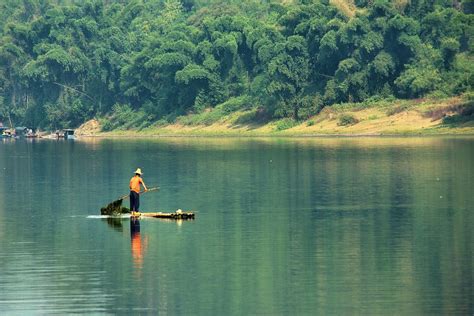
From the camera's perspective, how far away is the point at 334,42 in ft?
449

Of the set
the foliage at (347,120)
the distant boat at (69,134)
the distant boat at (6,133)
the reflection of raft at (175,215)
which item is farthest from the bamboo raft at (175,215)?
the distant boat at (6,133)

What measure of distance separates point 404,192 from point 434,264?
73.9 feet

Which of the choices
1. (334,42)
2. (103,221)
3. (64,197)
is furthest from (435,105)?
(103,221)

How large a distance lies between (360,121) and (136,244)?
91.6 meters

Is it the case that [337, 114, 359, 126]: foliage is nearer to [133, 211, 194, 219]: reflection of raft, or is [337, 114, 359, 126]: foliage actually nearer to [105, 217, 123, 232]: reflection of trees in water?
[105, 217, 123, 232]: reflection of trees in water

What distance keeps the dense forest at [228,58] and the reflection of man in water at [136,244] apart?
86487 millimetres

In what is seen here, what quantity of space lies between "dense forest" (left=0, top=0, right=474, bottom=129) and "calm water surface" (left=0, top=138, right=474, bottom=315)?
59.2 meters

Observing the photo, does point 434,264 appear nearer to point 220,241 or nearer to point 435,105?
point 220,241

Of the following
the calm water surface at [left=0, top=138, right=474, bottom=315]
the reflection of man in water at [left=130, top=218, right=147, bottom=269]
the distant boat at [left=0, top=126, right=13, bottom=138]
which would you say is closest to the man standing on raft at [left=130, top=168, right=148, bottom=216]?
the reflection of man in water at [left=130, top=218, right=147, bottom=269]

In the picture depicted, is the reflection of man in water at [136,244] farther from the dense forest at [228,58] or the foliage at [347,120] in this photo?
the dense forest at [228,58]

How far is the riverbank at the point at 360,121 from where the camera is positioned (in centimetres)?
12244

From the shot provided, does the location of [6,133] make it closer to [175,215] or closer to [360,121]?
[360,121]

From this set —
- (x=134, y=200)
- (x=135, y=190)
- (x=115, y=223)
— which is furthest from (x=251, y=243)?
(x=134, y=200)

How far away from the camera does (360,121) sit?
131 metres
